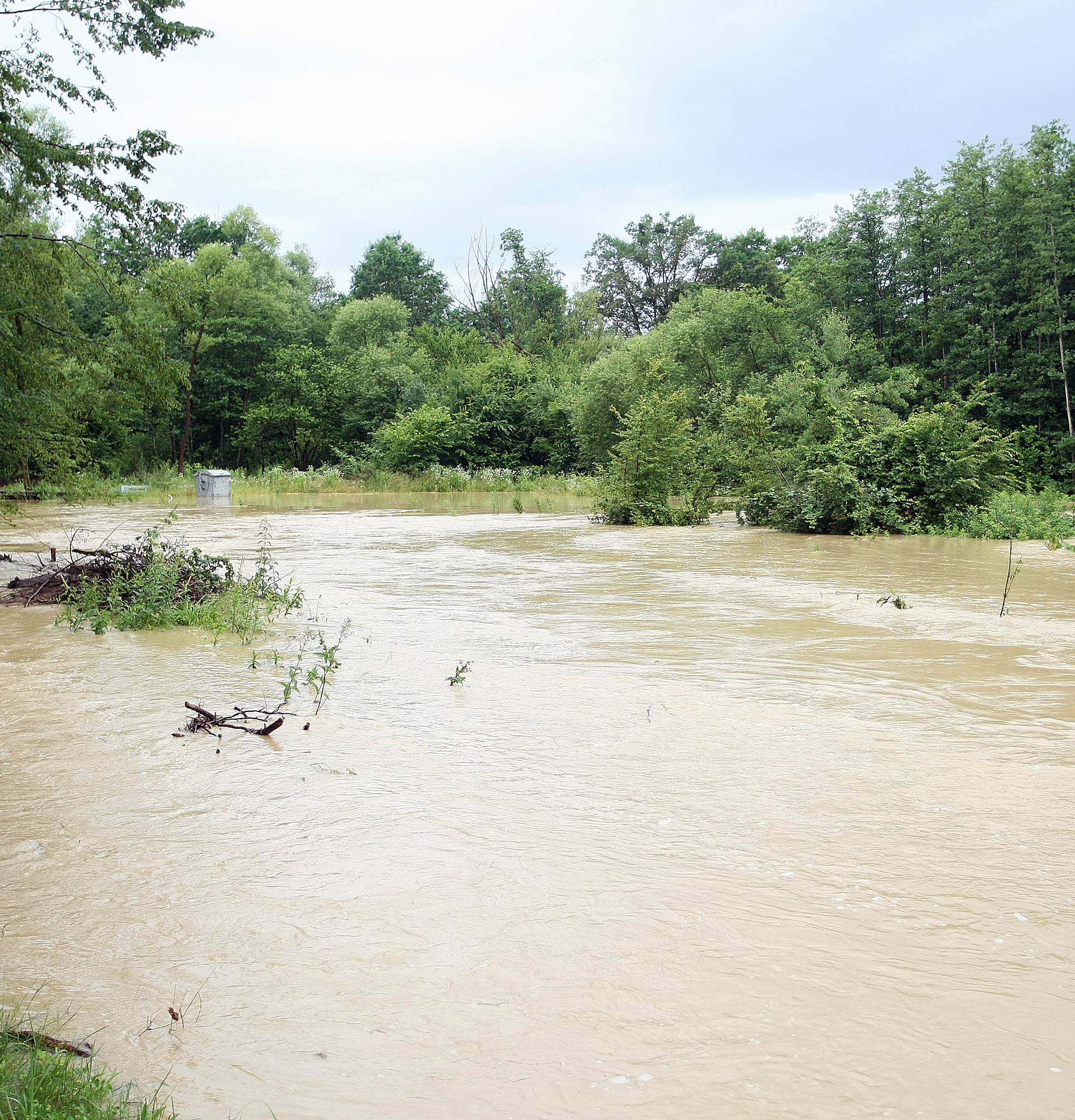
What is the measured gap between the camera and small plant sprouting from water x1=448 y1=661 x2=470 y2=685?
A: 23.8 feet

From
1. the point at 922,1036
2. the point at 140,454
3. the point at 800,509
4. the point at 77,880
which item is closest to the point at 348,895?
the point at 77,880

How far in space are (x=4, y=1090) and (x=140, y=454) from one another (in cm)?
5901

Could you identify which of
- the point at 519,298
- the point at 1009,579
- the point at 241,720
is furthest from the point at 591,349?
the point at 241,720

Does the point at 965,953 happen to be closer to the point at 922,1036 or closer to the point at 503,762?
the point at 922,1036

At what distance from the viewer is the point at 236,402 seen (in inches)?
2304

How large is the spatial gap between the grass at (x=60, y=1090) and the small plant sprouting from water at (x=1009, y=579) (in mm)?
9664

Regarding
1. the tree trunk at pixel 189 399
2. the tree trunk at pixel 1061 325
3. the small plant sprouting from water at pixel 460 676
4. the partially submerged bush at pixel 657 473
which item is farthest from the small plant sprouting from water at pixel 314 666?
the tree trunk at pixel 189 399

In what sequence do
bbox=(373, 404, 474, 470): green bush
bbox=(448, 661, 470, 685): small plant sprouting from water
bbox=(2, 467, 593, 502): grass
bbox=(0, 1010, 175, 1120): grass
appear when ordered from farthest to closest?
1. bbox=(373, 404, 474, 470): green bush
2. bbox=(2, 467, 593, 502): grass
3. bbox=(448, 661, 470, 685): small plant sprouting from water
4. bbox=(0, 1010, 175, 1120): grass

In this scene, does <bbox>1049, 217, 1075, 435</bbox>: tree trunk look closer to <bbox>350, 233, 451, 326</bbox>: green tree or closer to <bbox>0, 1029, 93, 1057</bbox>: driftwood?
<bbox>0, 1029, 93, 1057</bbox>: driftwood

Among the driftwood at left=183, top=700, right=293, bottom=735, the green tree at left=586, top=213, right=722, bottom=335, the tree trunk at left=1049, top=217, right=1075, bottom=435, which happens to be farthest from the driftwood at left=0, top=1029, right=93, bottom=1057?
the green tree at left=586, top=213, right=722, bottom=335

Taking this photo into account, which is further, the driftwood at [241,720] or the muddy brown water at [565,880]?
the driftwood at [241,720]

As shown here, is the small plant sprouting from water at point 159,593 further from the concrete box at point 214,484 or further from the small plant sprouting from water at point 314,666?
the concrete box at point 214,484

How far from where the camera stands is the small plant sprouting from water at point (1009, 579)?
10.5 m

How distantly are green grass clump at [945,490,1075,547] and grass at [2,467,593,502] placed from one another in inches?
823
